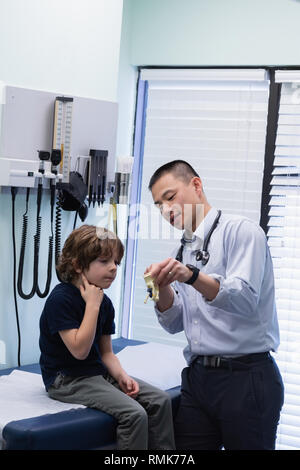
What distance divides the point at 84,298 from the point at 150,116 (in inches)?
69.2

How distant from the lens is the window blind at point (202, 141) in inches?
140

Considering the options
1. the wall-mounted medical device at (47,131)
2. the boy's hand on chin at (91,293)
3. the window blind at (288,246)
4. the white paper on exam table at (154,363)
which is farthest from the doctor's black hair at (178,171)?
the window blind at (288,246)

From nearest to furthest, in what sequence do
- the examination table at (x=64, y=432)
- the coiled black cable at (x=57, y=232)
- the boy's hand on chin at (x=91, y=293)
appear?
1. the examination table at (x=64, y=432)
2. the boy's hand on chin at (x=91, y=293)
3. the coiled black cable at (x=57, y=232)

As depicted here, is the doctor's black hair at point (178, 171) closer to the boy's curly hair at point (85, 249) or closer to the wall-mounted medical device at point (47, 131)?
the boy's curly hair at point (85, 249)

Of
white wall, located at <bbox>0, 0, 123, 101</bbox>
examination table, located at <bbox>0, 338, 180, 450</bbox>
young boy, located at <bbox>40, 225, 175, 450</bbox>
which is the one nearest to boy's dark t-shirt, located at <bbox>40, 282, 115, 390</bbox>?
young boy, located at <bbox>40, 225, 175, 450</bbox>

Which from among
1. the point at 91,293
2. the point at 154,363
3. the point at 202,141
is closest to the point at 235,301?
the point at 91,293

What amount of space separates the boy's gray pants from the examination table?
4cm

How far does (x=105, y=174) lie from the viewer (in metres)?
3.01

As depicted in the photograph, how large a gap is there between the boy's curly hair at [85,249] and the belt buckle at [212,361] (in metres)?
0.45

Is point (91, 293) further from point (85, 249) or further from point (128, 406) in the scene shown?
point (128, 406)

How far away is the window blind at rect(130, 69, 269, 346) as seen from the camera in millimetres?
3564

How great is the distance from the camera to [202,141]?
3.68 metres

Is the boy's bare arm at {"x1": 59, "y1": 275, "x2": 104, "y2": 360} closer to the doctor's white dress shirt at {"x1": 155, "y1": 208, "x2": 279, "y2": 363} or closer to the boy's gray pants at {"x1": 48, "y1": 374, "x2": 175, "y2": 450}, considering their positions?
the boy's gray pants at {"x1": 48, "y1": 374, "x2": 175, "y2": 450}

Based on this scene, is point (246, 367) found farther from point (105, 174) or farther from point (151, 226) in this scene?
point (151, 226)
